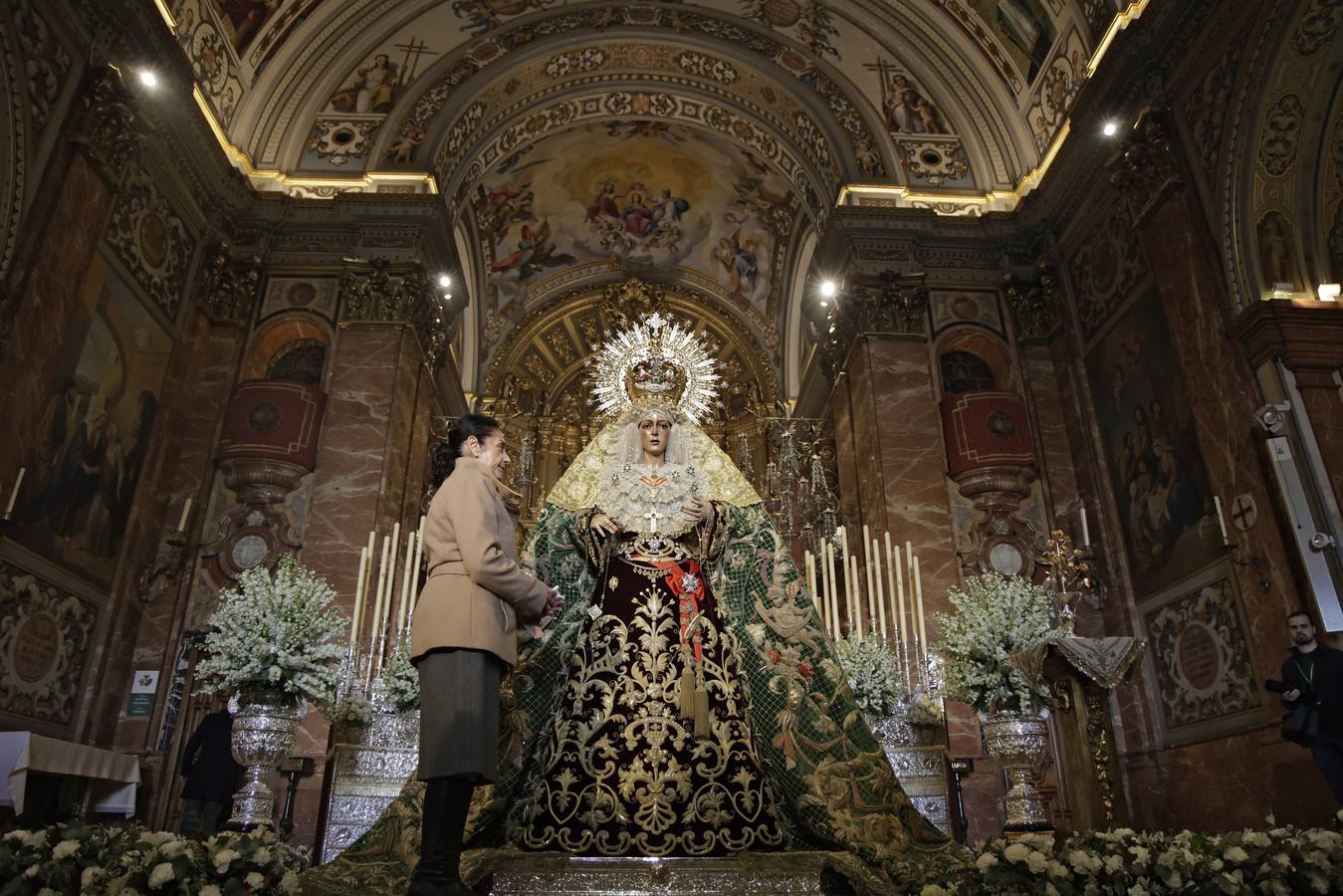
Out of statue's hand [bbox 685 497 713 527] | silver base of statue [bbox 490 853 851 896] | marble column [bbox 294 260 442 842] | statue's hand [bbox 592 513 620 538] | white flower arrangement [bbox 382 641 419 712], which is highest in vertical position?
marble column [bbox 294 260 442 842]

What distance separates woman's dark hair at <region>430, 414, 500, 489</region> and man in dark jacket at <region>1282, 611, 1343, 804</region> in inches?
202

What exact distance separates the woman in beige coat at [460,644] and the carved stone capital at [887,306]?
8.16 metres

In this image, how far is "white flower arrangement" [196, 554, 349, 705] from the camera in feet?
16.2

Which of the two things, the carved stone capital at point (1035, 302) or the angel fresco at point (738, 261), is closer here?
the carved stone capital at point (1035, 302)

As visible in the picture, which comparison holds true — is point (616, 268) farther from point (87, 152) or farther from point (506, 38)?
point (87, 152)

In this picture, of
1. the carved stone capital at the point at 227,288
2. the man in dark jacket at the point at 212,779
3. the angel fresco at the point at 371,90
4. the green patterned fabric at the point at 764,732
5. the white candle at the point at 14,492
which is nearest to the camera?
the green patterned fabric at the point at 764,732

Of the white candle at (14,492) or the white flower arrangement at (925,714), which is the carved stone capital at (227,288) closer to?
the white candle at (14,492)

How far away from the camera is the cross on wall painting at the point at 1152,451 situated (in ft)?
26.1

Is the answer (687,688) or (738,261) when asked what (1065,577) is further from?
(738,261)

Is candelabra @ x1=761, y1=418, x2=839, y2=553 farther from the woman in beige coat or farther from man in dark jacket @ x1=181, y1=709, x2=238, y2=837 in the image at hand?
the woman in beige coat

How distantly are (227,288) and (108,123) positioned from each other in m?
2.81

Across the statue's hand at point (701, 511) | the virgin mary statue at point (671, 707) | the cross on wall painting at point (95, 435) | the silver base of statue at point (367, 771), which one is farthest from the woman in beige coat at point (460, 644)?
the cross on wall painting at point (95, 435)

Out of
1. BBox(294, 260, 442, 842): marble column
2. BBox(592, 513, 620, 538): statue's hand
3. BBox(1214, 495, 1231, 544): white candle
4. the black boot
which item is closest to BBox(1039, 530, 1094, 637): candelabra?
BBox(1214, 495, 1231, 544): white candle

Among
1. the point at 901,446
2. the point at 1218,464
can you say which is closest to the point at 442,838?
the point at 1218,464
